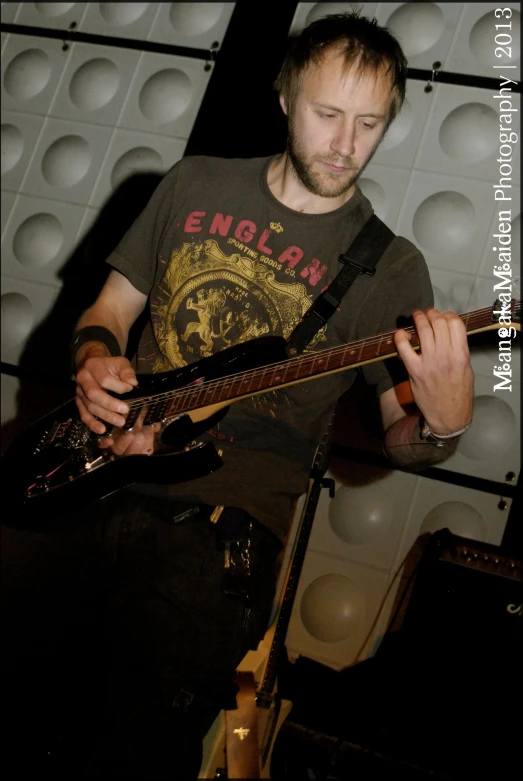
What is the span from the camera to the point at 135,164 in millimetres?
3260

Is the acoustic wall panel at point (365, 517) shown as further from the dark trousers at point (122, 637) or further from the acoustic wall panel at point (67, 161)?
the acoustic wall panel at point (67, 161)

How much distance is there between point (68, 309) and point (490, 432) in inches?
88.4

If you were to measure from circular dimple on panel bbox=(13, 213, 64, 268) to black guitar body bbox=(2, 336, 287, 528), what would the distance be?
1.79 metres

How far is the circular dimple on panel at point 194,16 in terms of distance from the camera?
326cm

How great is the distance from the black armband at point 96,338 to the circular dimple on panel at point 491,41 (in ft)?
7.51

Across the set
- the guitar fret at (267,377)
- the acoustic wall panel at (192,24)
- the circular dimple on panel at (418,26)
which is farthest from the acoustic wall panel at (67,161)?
the guitar fret at (267,377)

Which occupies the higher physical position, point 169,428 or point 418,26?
point 418,26

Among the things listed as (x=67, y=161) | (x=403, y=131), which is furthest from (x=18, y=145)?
(x=403, y=131)

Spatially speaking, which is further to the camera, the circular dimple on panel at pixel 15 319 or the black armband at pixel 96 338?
the circular dimple on panel at pixel 15 319

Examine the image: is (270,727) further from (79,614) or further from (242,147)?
(242,147)

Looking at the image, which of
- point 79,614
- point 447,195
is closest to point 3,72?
point 447,195

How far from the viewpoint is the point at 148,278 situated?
2020 mm

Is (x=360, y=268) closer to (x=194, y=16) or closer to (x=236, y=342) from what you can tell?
(x=236, y=342)

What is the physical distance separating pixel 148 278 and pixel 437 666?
5.45ft
